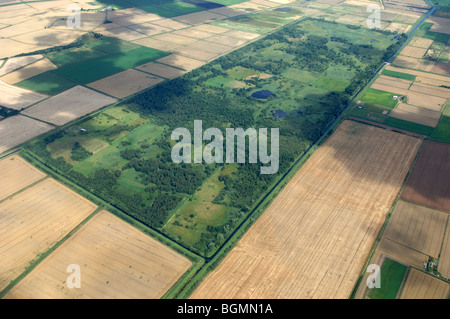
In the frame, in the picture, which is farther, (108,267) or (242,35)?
(242,35)

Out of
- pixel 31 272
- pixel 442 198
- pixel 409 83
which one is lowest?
pixel 31 272

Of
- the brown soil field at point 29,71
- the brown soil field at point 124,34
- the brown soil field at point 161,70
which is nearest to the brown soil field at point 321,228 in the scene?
the brown soil field at point 161,70

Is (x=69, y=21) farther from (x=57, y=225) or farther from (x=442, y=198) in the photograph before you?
(x=442, y=198)

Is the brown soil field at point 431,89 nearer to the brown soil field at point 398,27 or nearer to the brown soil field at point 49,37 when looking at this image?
the brown soil field at point 398,27

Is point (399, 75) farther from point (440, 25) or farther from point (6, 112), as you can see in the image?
point (6, 112)

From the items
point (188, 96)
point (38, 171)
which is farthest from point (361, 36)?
point (38, 171)

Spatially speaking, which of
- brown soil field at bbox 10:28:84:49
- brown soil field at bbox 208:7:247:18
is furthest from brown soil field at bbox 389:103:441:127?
brown soil field at bbox 10:28:84:49

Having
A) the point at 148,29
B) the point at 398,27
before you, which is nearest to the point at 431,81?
the point at 398,27
